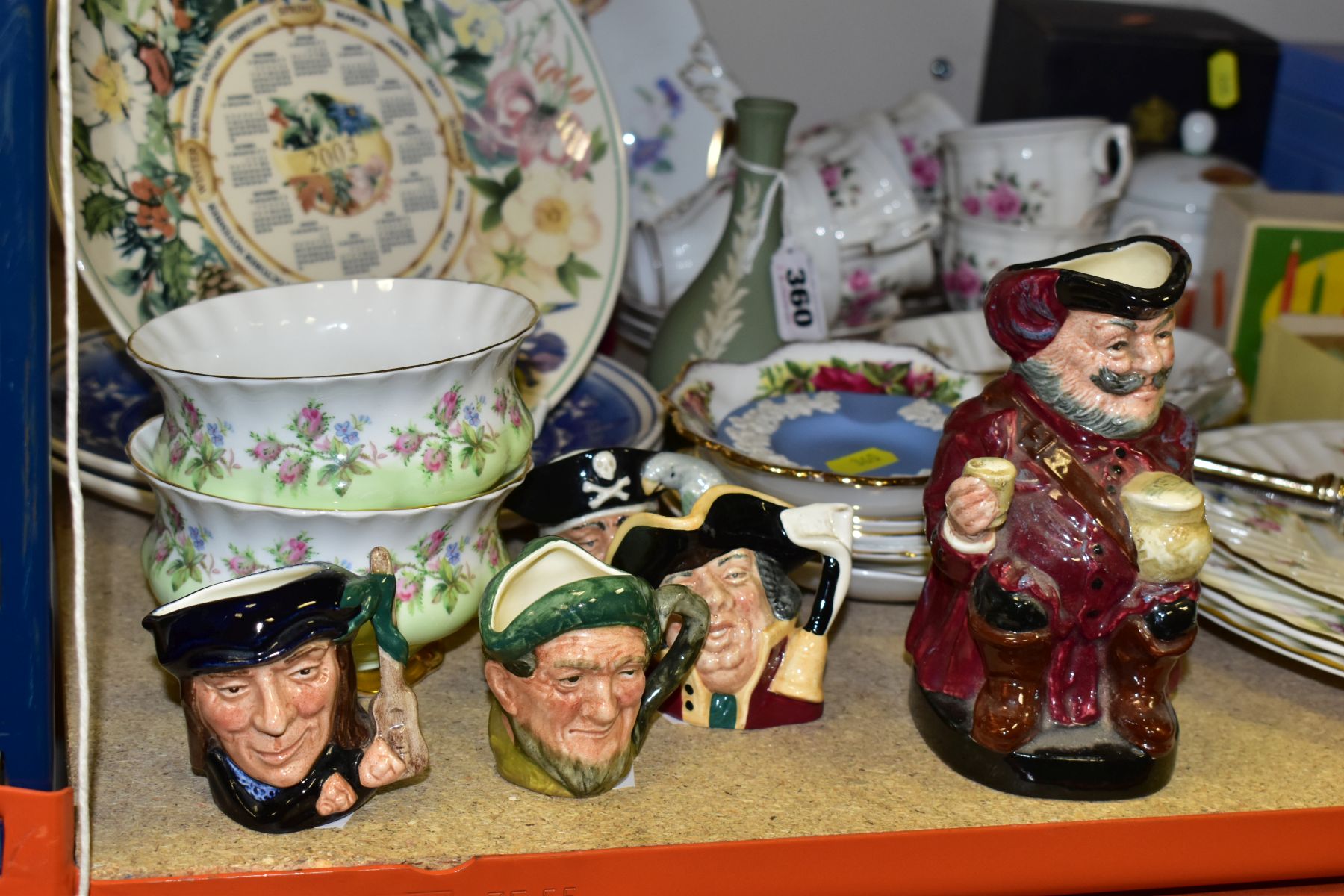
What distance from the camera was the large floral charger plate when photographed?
97 centimetres

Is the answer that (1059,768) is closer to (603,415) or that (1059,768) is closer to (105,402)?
(603,415)

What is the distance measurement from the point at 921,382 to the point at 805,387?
83 mm

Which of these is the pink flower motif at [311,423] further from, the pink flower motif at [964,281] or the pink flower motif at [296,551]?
the pink flower motif at [964,281]

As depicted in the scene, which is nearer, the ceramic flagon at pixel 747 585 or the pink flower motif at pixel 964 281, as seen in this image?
the ceramic flagon at pixel 747 585

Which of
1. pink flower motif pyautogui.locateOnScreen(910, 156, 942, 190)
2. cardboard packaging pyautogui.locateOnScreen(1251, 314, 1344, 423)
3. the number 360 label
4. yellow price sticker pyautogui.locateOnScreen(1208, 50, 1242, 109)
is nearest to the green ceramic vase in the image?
the number 360 label

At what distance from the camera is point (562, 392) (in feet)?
3.36

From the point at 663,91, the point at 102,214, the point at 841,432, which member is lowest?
the point at 841,432

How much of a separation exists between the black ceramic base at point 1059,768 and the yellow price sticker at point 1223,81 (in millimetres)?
897

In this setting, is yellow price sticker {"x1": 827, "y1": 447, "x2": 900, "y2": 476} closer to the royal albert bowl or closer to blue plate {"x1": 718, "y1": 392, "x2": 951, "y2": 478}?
blue plate {"x1": 718, "y1": 392, "x2": 951, "y2": 478}

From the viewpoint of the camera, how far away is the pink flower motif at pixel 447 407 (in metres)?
0.72

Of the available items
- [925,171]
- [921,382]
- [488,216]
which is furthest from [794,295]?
[925,171]

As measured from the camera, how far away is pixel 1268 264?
120 cm

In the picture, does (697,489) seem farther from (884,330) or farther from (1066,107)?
(1066,107)

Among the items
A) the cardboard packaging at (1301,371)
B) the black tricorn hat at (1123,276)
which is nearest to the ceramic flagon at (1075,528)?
the black tricorn hat at (1123,276)
